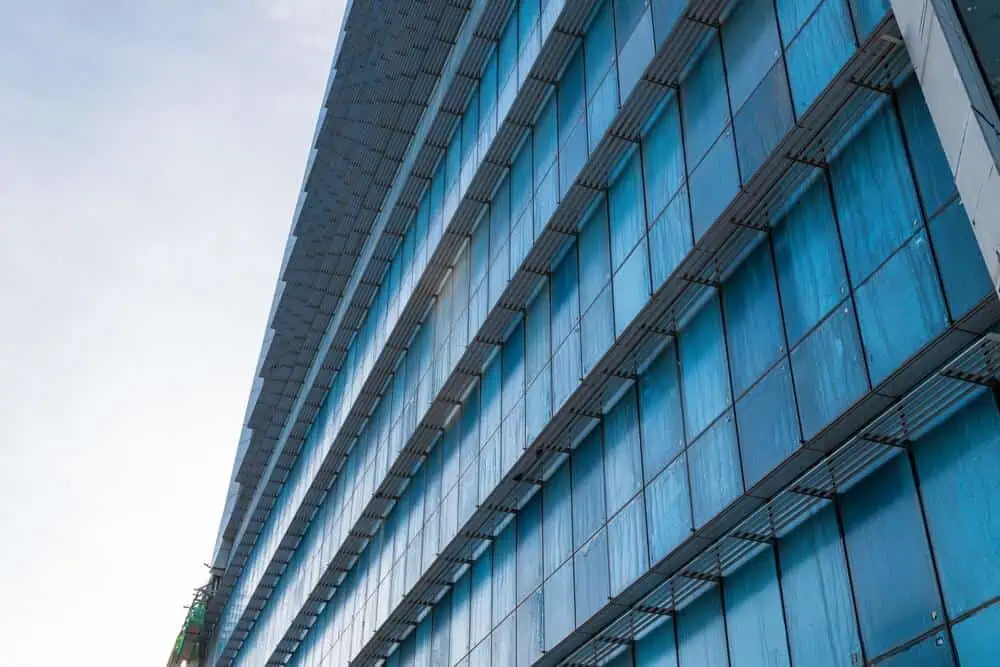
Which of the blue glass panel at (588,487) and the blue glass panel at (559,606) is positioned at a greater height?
the blue glass panel at (588,487)

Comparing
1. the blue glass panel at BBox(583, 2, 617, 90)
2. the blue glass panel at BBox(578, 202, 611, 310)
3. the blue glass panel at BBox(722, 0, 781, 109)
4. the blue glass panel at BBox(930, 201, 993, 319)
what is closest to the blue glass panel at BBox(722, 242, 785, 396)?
the blue glass panel at BBox(722, 0, 781, 109)

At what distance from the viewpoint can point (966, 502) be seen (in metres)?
13.8

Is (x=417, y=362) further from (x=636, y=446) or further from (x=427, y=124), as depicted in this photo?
(x=636, y=446)

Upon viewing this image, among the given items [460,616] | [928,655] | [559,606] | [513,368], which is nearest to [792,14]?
[928,655]

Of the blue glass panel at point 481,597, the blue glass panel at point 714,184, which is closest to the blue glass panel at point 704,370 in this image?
the blue glass panel at point 714,184

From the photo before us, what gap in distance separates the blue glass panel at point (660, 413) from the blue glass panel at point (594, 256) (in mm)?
3203

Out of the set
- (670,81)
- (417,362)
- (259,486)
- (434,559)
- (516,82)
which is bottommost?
(434,559)

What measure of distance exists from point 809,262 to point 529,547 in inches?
477

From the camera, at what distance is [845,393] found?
16.0 m

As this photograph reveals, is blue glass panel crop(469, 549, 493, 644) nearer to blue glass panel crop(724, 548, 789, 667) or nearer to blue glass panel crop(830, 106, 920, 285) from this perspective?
blue glass panel crop(724, 548, 789, 667)

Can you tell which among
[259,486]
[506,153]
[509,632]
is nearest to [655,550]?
[509,632]

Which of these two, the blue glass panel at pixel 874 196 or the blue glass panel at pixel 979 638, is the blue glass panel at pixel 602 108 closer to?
the blue glass panel at pixel 874 196

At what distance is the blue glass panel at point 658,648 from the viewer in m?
20.5

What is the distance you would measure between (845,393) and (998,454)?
2766 millimetres
